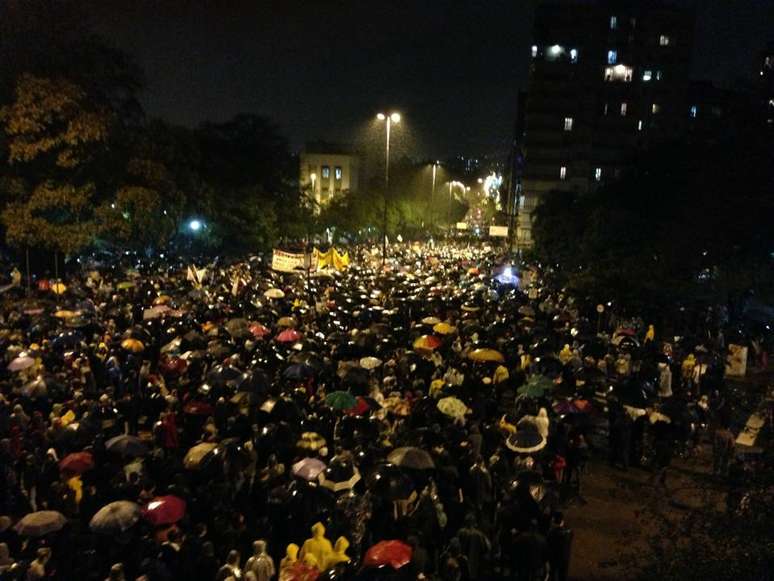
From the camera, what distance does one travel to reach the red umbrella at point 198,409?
10.3 metres

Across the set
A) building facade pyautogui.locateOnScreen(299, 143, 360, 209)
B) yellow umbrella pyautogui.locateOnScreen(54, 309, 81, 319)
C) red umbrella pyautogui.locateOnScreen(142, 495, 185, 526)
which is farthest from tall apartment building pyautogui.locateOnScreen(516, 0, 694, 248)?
red umbrella pyautogui.locateOnScreen(142, 495, 185, 526)

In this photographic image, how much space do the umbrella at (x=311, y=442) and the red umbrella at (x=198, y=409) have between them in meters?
2.13

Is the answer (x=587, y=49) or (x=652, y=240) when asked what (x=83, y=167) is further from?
(x=587, y=49)

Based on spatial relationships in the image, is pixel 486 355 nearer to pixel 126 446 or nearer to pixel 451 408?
pixel 451 408

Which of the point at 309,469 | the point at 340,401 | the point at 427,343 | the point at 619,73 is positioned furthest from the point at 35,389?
the point at 619,73

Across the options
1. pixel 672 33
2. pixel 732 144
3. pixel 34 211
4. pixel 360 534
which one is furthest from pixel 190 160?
pixel 672 33

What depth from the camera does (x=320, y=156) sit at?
302 feet

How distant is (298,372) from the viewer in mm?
11703

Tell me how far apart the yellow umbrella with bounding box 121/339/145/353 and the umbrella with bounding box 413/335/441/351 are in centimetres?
585

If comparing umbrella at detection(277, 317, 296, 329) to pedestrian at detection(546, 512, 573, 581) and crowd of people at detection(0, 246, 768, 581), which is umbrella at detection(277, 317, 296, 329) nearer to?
crowd of people at detection(0, 246, 768, 581)

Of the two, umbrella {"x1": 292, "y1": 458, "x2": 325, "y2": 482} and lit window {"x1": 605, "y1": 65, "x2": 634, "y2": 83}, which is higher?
lit window {"x1": 605, "y1": 65, "x2": 634, "y2": 83}

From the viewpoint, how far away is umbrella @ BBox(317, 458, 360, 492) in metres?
7.75

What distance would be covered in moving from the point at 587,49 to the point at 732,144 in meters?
55.5

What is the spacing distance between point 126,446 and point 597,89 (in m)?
70.5
